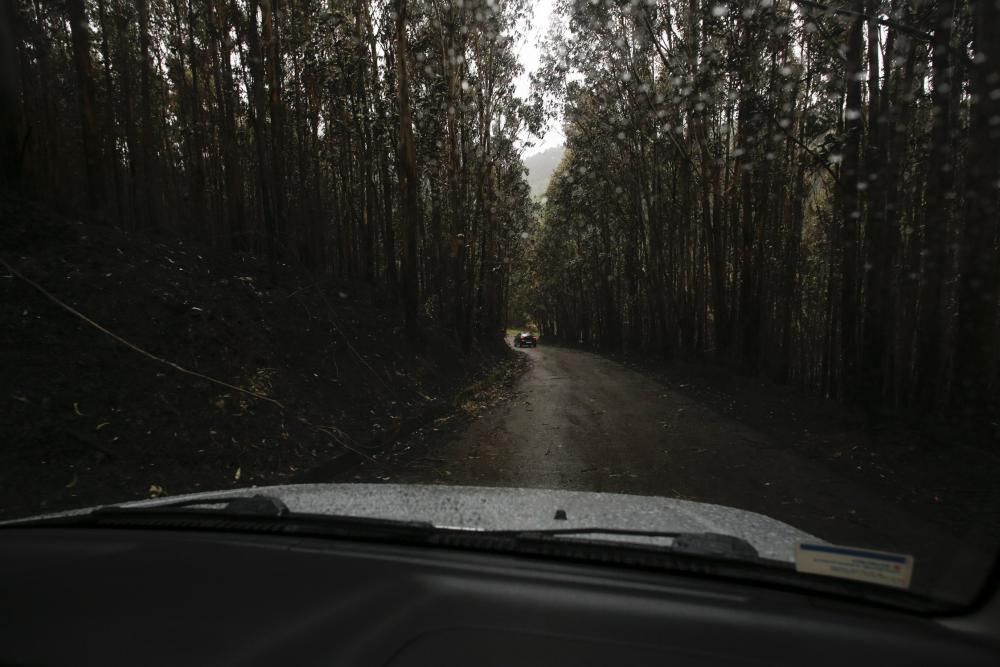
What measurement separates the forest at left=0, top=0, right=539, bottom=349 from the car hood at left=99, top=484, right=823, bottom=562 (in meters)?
10.5

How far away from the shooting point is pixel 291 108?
20453mm

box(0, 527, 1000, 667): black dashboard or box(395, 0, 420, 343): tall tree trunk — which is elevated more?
box(395, 0, 420, 343): tall tree trunk

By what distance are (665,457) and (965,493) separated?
3056mm

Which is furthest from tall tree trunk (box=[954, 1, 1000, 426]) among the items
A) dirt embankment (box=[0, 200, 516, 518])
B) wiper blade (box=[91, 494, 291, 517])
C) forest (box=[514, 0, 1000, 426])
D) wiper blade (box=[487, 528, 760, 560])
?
wiper blade (box=[91, 494, 291, 517])

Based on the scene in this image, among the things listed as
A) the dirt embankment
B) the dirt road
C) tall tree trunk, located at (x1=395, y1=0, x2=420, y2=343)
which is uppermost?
tall tree trunk, located at (x1=395, y1=0, x2=420, y2=343)

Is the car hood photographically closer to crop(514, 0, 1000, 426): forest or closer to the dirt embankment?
the dirt embankment

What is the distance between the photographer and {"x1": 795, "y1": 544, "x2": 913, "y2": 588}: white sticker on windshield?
1.42m

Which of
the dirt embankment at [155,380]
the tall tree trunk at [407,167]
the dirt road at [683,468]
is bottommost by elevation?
the dirt road at [683,468]

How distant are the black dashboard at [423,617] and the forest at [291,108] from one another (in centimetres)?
1122

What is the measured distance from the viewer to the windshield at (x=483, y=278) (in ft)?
19.5

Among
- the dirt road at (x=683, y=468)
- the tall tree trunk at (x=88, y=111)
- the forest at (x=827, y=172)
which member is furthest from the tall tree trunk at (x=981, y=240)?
the tall tree trunk at (x=88, y=111)

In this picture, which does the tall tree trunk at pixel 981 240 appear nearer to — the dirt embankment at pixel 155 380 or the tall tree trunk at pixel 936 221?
the tall tree trunk at pixel 936 221

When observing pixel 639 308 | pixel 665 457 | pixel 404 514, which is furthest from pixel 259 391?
pixel 639 308

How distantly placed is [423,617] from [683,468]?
5646 mm
